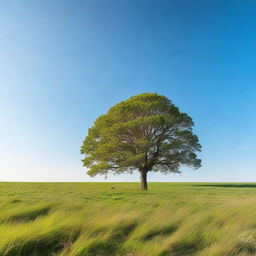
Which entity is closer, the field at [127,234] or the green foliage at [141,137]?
the field at [127,234]

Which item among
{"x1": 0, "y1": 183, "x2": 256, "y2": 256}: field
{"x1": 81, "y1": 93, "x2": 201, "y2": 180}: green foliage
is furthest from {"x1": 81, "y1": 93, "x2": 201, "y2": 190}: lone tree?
{"x1": 0, "y1": 183, "x2": 256, "y2": 256}: field

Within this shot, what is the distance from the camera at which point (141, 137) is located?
25859mm

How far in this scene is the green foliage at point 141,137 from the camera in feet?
82.4

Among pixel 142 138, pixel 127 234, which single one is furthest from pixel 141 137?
pixel 127 234

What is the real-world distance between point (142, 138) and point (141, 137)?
1158 millimetres

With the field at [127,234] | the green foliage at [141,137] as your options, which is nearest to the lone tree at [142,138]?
the green foliage at [141,137]

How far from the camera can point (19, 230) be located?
4.70 m

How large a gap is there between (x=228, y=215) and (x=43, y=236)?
5207mm

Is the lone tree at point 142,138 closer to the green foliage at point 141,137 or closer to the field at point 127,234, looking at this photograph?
the green foliage at point 141,137

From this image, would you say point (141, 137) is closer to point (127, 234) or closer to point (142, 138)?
point (142, 138)

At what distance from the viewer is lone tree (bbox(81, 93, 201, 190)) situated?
2514cm

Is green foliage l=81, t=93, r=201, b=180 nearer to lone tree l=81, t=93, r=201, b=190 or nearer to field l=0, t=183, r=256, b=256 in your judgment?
lone tree l=81, t=93, r=201, b=190

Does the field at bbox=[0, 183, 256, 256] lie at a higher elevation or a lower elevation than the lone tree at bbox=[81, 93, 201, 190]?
lower

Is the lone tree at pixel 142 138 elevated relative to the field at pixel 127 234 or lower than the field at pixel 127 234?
elevated
